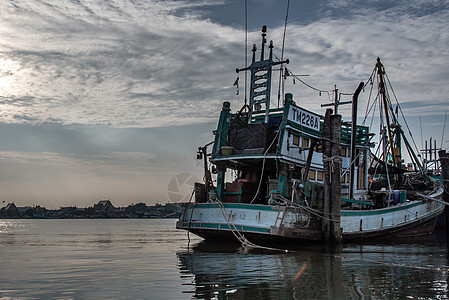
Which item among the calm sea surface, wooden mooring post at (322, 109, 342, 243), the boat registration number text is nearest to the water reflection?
the calm sea surface

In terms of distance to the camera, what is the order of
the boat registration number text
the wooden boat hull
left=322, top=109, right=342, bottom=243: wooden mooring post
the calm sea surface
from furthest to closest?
1. the boat registration number text
2. left=322, top=109, right=342, bottom=243: wooden mooring post
3. the wooden boat hull
4. the calm sea surface

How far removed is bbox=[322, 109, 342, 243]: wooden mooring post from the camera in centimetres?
2123

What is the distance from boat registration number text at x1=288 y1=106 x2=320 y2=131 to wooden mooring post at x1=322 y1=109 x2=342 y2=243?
5.69 feet

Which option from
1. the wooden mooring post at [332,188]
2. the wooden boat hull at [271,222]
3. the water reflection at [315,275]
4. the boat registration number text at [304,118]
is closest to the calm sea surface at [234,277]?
the water reflection at [315,275]

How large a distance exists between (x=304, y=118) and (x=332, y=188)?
13.6 ft

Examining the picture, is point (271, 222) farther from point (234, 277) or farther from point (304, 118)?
point (234, 277)

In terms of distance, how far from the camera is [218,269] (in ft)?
42.3

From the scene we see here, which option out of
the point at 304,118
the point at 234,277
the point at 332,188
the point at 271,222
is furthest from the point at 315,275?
the point at 304,118

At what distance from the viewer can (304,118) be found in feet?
77.0

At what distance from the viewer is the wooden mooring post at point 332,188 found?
21.2 metres

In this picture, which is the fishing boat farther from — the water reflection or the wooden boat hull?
the water reflection

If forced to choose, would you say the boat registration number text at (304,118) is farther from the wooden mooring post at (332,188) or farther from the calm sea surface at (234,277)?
the calm sea surface at (234,277)

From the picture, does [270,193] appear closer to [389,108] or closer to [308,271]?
[308,271]

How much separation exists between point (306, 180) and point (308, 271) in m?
10.3
